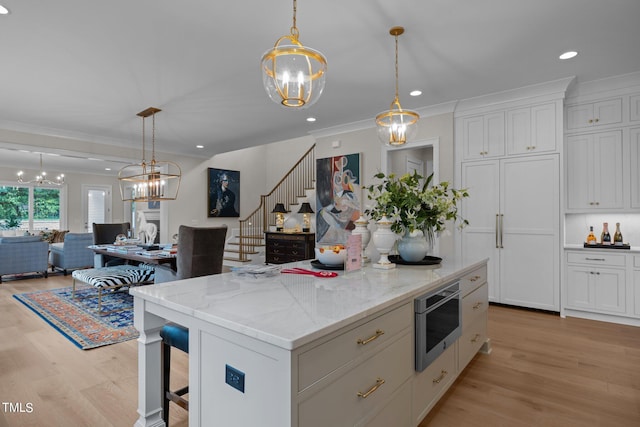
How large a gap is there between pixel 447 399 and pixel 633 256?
2981 mm

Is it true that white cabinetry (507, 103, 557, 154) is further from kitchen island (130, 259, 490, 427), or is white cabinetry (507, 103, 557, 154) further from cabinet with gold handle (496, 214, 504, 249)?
kitchen island (130, 259, 490, 427)

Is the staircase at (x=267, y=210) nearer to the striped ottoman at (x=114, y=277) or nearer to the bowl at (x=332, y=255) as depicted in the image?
the striped ottoman at (x=114, y=277)

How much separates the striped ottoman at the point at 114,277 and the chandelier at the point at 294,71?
3.52m

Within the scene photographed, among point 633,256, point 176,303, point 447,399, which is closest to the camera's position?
point 176,303

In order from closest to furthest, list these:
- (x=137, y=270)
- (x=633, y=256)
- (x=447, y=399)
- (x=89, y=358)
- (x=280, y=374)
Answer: (x=280, y=374) → (x=447, y=399) → (x=89, y=358) → (x=633, y=256) → (x=137, y=270)

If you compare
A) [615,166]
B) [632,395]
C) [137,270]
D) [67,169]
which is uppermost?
[67,169]

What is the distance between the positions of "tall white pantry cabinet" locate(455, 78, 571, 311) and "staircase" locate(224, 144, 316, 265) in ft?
11.8

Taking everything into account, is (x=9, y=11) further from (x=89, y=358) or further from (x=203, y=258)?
(x=89, y=358)

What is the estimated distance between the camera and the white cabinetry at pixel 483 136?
14.4 ft

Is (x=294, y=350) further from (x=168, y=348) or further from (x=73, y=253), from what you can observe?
(x=73, y=253)

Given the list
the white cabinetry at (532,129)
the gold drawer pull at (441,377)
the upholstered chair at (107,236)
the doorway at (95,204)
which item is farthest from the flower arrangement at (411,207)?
the doorway at (95,204)

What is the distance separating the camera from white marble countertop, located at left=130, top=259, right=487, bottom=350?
1110 millimetres

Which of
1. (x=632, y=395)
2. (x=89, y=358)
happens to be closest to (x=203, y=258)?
(x=89, y=358)

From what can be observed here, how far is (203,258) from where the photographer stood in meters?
3.67
